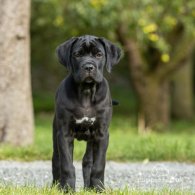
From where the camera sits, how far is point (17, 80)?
13.8 m

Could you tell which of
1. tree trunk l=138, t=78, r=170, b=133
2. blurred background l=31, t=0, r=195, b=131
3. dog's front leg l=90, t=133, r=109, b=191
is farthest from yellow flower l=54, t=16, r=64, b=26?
dog's front leg l=90, t=133, r=109, b=191

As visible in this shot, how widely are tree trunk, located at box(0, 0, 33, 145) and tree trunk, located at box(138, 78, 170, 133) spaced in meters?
10.3

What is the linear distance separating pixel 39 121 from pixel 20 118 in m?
12.1

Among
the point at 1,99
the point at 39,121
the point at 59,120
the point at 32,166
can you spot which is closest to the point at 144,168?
the point at 32,166

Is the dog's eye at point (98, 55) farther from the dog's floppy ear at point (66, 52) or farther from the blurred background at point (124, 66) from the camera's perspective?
the blurred background at point (124, 66)

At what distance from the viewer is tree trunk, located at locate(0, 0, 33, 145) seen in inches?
537

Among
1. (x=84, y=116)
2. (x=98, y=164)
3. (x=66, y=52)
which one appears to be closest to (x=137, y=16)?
(x=66, y=52)

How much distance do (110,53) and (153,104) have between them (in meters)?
16.6

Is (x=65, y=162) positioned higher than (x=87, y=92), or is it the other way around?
(x=87, y=92)

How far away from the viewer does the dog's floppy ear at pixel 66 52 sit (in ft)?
25.4

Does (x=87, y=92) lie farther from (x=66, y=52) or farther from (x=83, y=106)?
(x=66, y=52)

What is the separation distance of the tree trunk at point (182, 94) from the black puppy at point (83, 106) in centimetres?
2343

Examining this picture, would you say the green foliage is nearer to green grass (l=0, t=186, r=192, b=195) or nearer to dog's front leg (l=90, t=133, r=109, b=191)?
dog's front leg (l=90, t=133, r=109, b=191)

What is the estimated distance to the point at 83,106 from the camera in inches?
298
